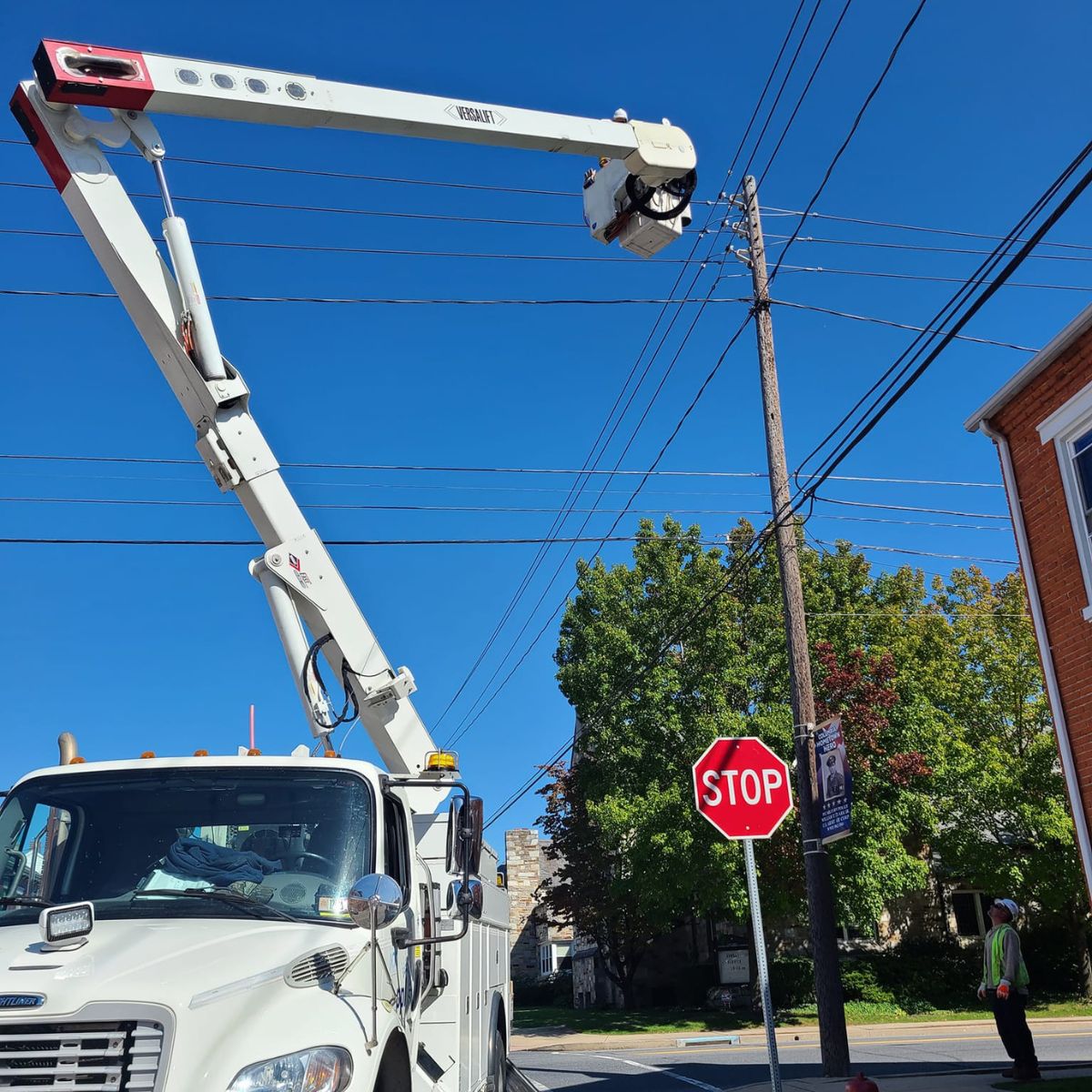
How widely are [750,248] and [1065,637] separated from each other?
6.76 m

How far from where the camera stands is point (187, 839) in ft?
16.5

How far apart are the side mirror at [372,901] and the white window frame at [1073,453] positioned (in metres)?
8.37

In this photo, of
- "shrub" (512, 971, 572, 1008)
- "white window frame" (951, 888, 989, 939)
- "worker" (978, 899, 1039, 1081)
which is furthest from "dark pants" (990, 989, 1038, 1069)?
"shrub" (512, 971, 572, 1008)

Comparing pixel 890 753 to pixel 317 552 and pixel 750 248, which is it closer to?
pixel 750 248

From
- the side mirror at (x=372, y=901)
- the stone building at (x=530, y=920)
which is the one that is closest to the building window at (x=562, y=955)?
the stone building at (x=530, y=920)

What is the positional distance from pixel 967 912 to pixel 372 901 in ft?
105

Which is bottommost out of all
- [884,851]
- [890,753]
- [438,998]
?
[438,998]

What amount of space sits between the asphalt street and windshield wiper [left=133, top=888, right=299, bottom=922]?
9.53 metres

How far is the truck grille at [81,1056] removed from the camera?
11.6 ft

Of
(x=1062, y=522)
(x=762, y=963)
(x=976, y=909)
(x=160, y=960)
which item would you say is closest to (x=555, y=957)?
(x=976, y=909)

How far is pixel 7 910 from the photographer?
475 cm

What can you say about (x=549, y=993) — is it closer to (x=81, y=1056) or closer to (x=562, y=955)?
(x=562, y=955)

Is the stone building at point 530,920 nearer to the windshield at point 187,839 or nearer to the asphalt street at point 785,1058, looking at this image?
the asphalt street at point 785,1058

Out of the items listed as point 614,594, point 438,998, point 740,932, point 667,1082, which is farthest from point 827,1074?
point 740,932
